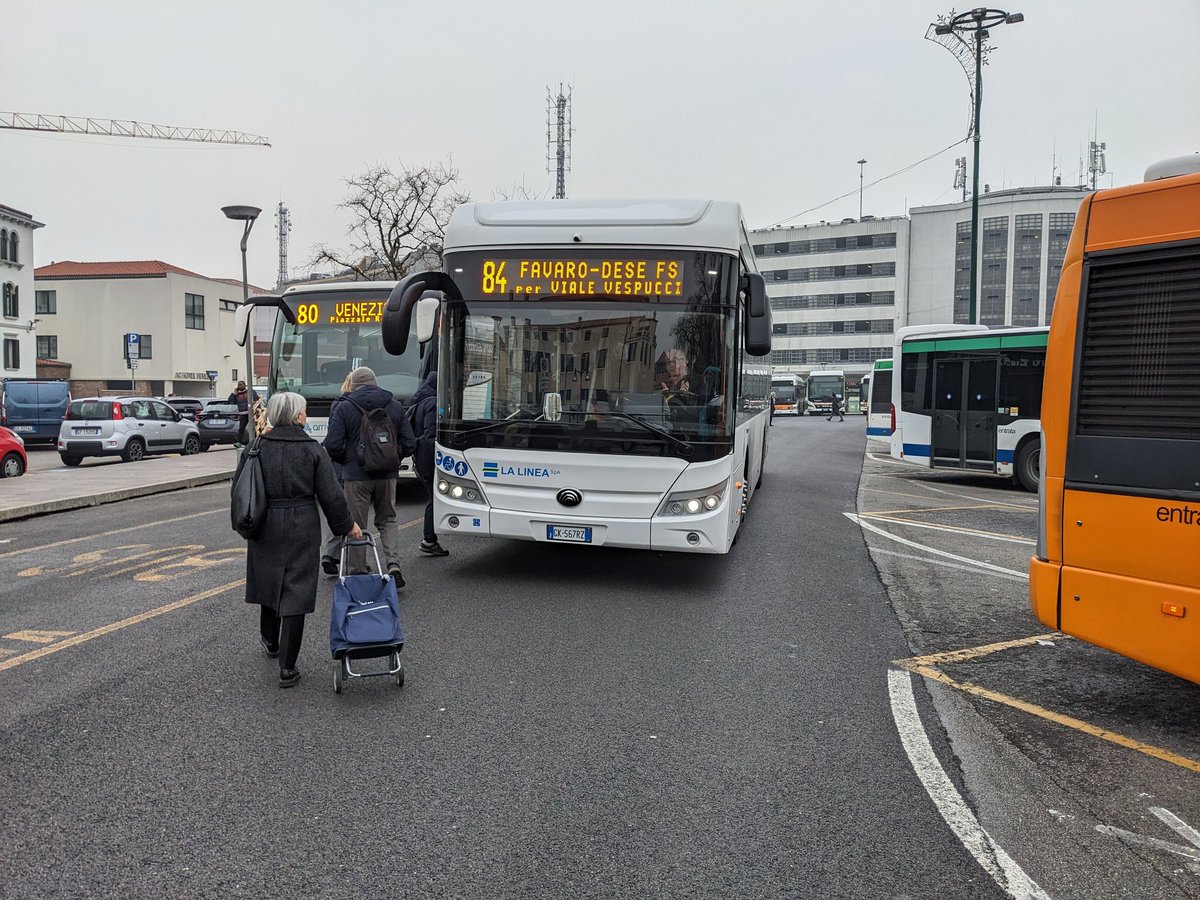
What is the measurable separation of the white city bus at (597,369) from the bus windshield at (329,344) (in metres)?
6.19

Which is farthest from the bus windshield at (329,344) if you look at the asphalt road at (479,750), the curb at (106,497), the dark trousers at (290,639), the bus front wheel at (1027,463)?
the bus front wheel at (1027,463)

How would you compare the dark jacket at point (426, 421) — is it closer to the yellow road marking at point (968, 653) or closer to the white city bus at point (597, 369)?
the white city bus at point (597, 369)

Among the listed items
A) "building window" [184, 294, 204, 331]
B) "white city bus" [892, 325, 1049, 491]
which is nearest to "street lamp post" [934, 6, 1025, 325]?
"white city bus" [892, 325, 1049, 491]

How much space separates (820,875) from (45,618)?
604 cm

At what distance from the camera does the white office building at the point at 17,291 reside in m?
48.8

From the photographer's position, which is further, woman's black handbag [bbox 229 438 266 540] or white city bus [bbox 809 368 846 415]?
white city bus [bbox 809 368 846 415]

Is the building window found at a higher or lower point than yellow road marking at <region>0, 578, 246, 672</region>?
higher

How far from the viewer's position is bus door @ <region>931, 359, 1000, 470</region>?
17.6m

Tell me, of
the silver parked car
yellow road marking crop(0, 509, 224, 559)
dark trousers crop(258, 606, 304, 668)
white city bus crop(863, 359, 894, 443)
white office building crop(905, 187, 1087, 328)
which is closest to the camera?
dark trousers crop(258, 606, 304, 668)

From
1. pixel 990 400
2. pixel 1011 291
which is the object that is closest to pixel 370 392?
pixel 990 400

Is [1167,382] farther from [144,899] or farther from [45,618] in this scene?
[45,618]

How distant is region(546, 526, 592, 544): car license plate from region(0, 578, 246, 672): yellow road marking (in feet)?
8.91

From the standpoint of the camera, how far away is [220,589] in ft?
26.2

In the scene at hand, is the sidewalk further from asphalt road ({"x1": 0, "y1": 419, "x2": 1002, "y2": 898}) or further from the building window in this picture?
the building window
